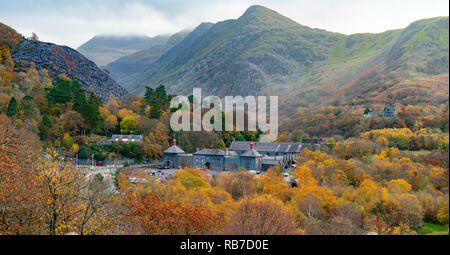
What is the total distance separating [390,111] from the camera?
50.7m

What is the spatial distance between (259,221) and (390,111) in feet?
146

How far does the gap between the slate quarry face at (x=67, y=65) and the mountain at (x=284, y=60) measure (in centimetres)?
4742

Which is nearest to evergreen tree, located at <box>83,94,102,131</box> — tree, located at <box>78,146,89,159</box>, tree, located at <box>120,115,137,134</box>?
tree, located at <box>120,115,137,134</box>

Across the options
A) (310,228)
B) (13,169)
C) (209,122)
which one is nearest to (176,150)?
(209,122)

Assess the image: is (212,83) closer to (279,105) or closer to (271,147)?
(279,105)

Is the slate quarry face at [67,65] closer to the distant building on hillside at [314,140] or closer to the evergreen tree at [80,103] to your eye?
the evergreen tree at [80,103]

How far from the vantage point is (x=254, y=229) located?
12.2 metres

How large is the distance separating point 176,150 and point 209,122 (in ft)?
45.5

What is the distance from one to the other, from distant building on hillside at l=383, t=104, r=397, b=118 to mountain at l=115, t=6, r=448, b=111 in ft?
80.7

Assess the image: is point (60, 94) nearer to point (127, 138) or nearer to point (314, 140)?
point (127, 138)

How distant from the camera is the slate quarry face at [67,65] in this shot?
67062 millimetres

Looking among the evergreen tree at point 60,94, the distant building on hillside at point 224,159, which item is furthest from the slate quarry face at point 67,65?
the distant building on hillside at point 224,159

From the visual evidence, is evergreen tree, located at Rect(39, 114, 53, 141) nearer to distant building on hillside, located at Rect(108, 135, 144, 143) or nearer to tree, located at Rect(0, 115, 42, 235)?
distant building on hillside, located at Rect(108, 135, 144, 143)

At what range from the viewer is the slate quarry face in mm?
67062
